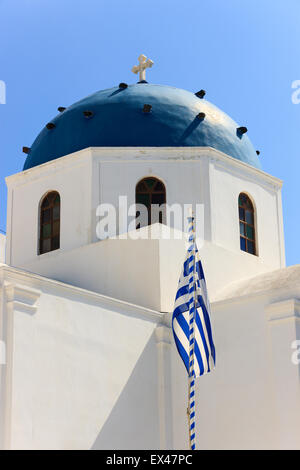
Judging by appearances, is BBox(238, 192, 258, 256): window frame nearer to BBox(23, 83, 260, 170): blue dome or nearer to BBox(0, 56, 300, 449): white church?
BBox(0, 56, 300, 449): white church

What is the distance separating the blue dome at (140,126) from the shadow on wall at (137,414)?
433cm

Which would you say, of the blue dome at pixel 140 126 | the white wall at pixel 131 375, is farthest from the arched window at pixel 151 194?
the white wall at pixel 131 375

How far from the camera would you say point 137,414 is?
41.5 ft

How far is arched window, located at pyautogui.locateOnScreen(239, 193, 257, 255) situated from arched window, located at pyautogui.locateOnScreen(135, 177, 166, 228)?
171 centimetres

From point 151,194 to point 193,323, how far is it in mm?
4802

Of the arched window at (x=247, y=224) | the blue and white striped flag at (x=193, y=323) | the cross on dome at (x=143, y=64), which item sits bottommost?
the blue and white striped flag at (x=193, y=323)

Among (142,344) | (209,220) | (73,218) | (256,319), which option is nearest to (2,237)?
(73,218)

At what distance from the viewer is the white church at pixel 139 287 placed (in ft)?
38.2

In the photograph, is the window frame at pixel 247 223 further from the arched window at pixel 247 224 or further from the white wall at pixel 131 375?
the white wall at pixel 131 375

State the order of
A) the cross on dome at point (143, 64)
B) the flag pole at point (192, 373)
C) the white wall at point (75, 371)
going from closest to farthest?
the flag pole at point (192, 373) < the white wall at point (75, 371) < the cross on dome at point (143, 64)

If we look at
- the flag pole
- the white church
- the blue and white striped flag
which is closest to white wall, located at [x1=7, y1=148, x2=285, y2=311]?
the white church

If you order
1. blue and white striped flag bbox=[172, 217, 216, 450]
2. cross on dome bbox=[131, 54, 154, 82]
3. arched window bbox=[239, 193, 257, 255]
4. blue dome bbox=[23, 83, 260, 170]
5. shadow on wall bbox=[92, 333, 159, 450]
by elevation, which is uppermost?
cross on dome bbox=[131, 54, 154, 82]

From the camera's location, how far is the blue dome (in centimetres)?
1587

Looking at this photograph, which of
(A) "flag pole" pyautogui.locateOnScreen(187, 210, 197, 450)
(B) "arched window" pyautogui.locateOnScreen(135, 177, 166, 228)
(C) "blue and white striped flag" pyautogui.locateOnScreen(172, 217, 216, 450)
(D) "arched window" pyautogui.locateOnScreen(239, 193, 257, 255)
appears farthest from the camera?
(D) "arched window" pyautogui.locateOnScreen(239, 193, 257, 255)
